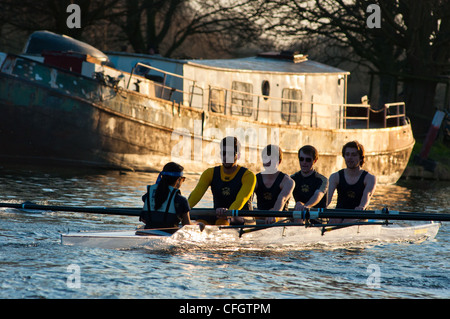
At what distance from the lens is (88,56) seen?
20.4 meters

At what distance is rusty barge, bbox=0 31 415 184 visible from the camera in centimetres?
A: 1981

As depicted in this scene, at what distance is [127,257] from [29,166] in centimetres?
1213

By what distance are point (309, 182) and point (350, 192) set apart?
72cm

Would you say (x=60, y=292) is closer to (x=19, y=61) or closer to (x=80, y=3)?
(x=19, y=61)

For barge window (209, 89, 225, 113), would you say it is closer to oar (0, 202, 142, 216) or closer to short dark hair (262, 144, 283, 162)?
short dark hair (262, 144, 283, 162)

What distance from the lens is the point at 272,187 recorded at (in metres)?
11.2

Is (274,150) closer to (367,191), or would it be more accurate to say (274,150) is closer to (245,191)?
(245,191)

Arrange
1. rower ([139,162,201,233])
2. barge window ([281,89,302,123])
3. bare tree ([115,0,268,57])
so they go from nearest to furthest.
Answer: rower ([139,162,201,233]), barge window ([281,89,302,123]), bare tree ([115,0,268,57])

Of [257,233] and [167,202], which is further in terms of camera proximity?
[257,233]

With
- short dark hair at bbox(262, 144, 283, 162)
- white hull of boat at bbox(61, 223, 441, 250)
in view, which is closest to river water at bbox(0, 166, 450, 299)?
white hull of boat at bbox(61, 223, 441, 250)

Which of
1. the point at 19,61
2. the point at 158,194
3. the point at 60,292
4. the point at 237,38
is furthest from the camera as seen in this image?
the point at 237,38

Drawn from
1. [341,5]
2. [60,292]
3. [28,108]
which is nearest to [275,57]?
[341,5]

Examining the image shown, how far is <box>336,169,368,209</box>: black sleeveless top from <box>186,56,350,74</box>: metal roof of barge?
10392 millimetres

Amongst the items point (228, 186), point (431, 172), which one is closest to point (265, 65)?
point (431, 172)
